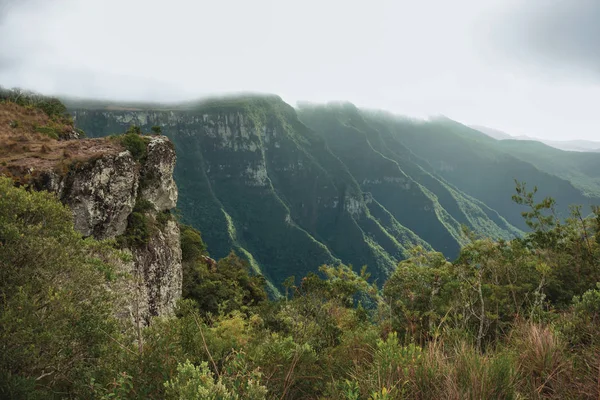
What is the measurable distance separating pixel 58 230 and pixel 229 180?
190 m

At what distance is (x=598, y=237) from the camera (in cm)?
1152

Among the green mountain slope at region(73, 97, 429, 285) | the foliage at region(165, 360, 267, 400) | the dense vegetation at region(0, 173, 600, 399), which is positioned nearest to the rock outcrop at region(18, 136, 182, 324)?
the dense vegetation at region(0, 173, 600, 399)

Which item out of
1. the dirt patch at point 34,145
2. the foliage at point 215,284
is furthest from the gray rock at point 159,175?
the foliage at point 215,284

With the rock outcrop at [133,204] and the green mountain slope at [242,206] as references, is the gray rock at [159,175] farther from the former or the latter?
the green mountain slope at [242,206]

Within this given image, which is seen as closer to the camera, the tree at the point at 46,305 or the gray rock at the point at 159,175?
the tree at the point at 46,305

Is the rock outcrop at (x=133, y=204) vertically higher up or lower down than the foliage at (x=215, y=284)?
higher up

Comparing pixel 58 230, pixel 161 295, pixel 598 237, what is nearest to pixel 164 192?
pixel 161 295

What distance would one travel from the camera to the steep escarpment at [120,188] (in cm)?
1598

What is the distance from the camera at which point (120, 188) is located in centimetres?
1895

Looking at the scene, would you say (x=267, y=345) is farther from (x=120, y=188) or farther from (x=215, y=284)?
(x=215, y=284)

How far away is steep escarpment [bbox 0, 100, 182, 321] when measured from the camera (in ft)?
52.4

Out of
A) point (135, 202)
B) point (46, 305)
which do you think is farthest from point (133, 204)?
point (46, 305)

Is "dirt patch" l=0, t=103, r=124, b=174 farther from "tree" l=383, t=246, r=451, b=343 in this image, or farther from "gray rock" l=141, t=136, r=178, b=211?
"tree" l=383, t=246, r=451, b=343

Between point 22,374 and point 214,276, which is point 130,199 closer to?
point 22,374
